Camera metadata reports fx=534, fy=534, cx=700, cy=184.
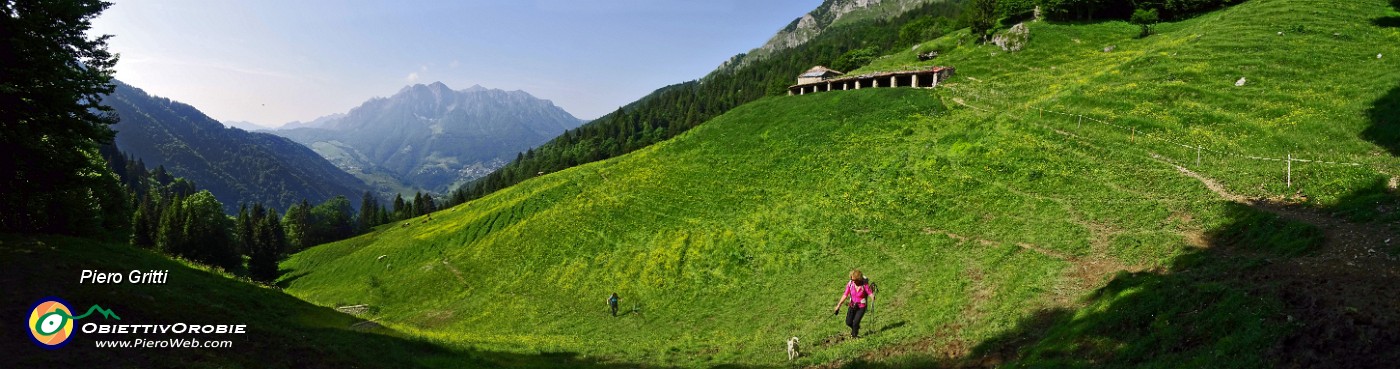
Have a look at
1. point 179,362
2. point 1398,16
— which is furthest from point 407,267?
point 1398,16

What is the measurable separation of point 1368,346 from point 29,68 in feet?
123

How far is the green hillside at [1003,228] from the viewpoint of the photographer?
559 inches

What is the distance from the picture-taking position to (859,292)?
1852cm

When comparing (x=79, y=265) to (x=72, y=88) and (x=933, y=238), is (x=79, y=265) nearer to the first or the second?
(x=72, y=88)

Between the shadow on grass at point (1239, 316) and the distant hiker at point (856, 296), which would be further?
the distant hiker at point (856, 296)

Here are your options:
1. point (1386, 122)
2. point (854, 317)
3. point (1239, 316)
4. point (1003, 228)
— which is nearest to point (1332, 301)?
point (1239, 316)

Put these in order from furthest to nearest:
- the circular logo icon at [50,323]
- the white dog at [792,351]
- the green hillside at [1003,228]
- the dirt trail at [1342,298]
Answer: the white dog at [792,351], the green hillside at [1003,228], the circular logo icon at [50,323], the dirt trail at [1342,298]

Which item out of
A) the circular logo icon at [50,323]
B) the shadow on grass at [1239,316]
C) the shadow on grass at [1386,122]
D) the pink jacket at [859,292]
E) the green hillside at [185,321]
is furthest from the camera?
the shadow on grass at [1386,122]

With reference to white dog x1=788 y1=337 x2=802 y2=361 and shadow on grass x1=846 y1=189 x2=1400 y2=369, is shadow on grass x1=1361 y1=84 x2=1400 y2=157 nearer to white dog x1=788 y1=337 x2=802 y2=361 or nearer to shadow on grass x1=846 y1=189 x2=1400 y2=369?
shadow on grass x1=846 y1=189 x2=1400 y2=369

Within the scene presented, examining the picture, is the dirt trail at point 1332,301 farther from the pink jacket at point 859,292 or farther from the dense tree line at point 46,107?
the dense tree line at point 46,107

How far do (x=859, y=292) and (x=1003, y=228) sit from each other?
53.3 feet

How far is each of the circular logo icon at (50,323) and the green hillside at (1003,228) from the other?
1331 centimetres

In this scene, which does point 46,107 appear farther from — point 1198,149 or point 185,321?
point 1198,149

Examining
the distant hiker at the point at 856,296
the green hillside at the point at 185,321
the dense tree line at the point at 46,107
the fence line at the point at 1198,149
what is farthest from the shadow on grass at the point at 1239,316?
the dense tree line at the point at 46,107
